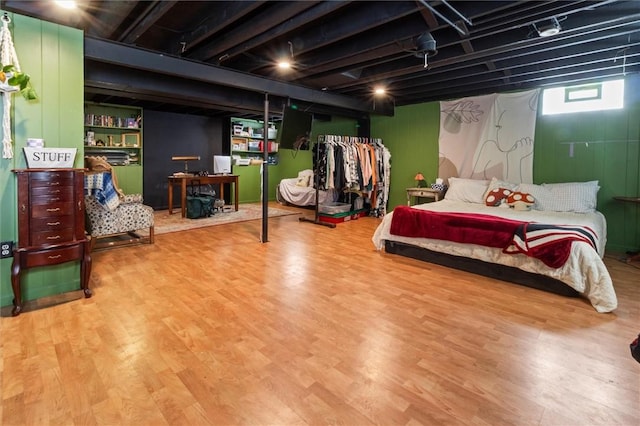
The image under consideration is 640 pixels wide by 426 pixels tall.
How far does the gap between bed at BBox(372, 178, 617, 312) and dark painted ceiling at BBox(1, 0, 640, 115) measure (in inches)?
64.8

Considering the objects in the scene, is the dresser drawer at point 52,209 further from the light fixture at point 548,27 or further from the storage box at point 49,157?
the light fixture at point 548,27

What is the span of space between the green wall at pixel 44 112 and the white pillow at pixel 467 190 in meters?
4.87

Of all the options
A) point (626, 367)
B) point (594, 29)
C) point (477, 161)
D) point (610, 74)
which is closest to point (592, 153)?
point (610, 74)

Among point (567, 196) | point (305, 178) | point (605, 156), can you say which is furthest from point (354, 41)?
point (305, 178)

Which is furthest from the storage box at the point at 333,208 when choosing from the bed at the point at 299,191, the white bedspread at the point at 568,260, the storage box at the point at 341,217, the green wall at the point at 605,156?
the green wall at the point at 605,156

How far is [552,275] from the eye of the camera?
2992 mm

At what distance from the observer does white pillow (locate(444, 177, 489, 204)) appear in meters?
5.16

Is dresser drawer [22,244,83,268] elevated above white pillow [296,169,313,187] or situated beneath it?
situated beneath

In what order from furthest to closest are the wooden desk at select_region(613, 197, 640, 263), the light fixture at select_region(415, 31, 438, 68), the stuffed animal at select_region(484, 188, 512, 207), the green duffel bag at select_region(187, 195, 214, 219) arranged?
the green duffel bag at select_region(187, 195, 214, 219) → the stuffed animal at select_region(484, 188, 512, 207) → the wooden desk at select_region(613, 197, 640, 263) → the light fixture at select_region(415, 31, 438, 68)

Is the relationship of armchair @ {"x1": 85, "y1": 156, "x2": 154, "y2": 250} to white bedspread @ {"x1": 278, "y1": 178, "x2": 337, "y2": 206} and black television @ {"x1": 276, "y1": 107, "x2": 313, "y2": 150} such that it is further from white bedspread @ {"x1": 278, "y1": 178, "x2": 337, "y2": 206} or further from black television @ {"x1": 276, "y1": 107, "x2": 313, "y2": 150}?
white bedspread @ {"x1": 278, "y1": 178, "x2": 337, "y2": 206}

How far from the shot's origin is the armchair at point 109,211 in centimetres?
393

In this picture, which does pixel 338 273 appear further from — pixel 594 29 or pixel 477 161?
pixel 477 161

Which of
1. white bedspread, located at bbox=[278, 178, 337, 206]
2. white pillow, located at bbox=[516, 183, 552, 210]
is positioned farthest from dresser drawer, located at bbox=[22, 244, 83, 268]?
white pillow, located at bbox=[516, 183, 552, 210]

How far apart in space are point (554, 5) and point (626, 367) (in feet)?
8.54
